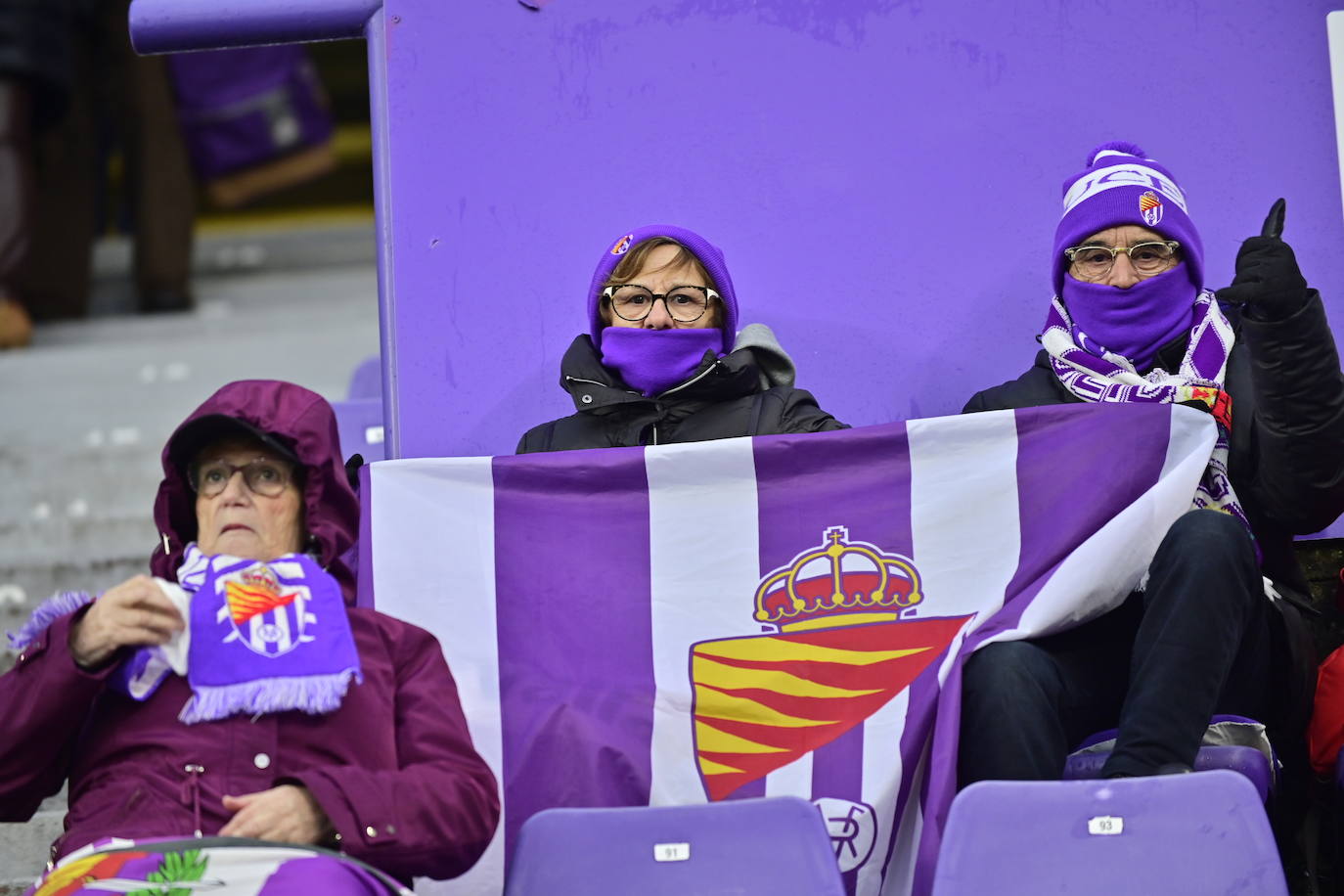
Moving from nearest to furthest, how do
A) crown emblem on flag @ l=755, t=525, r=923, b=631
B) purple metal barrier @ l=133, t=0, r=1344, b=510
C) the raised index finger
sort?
crown emblem on flag @ l=755, t=525, r=923, b=631
the raised index finger
purple metal barrier @ l=133, t=0, r=1344, b=510

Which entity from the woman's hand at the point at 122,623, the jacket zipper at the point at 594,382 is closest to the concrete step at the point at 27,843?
the woman's hand at the point at 122,623

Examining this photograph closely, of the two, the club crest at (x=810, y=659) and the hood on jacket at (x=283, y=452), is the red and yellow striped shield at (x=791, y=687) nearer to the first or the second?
the club crest at (x=810, y=659)

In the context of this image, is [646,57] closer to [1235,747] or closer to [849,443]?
[849,443]

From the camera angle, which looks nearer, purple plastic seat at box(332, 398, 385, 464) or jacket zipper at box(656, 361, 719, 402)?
jacket zipper at box(656, 361, 719, 402)

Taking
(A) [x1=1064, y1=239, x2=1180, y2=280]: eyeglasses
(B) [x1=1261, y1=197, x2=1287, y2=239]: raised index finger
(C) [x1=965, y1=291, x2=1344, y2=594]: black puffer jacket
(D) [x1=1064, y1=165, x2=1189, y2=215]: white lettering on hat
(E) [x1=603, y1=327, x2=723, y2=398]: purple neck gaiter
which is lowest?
(C) [x1=965, y1=291, x2=1344, y2=594]: black puffer jacket

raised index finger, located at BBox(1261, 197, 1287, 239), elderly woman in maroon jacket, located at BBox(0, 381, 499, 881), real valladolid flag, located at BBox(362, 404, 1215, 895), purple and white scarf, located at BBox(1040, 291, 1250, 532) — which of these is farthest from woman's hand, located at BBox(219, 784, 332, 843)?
raised index finger, located at BBox(1261, 197, 1287, 239)

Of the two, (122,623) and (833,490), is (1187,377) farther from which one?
(122,623)

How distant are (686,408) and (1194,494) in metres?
1.06

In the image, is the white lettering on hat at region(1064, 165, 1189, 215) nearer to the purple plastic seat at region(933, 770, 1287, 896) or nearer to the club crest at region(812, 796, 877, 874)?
the club crest at region(812, 796, 877, 874)

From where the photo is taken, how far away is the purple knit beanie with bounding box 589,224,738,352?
4.01 meters

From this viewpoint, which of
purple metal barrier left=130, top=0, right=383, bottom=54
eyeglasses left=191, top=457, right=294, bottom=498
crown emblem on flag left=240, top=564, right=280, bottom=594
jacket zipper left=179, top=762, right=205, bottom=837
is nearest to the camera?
jacket zipper left=179, top=762, right=205, bottom=837

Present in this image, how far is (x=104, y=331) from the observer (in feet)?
25.6

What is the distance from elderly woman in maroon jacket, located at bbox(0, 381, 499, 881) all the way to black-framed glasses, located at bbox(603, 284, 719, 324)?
1.05 metres

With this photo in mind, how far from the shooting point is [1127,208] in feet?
12.8
